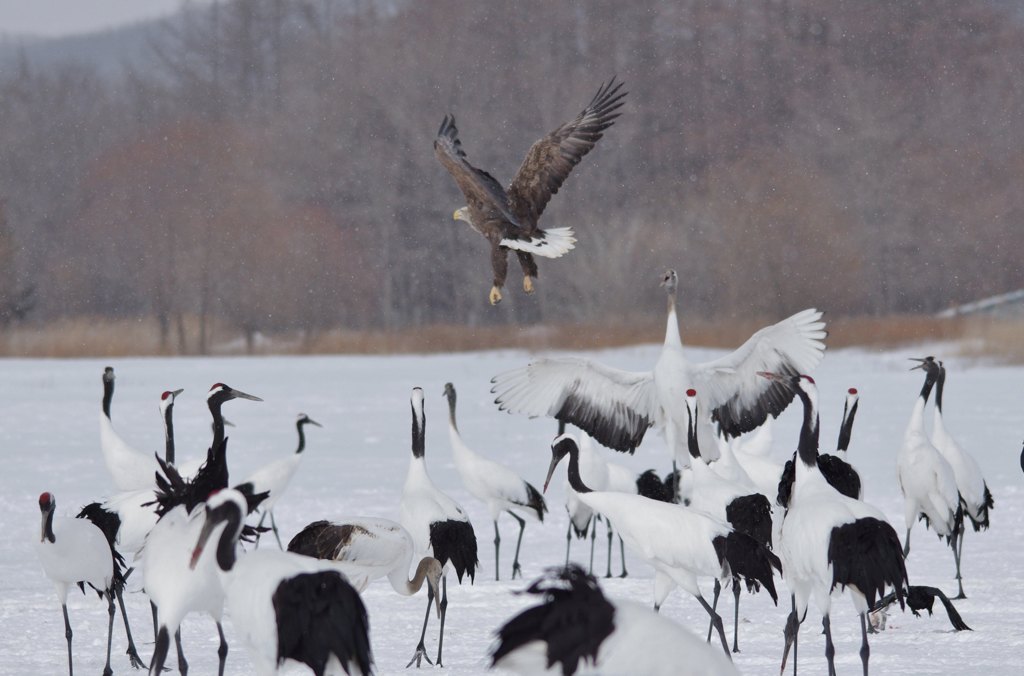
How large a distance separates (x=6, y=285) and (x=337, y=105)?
35.0 ft

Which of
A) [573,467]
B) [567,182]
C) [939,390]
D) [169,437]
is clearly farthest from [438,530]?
[567,182]

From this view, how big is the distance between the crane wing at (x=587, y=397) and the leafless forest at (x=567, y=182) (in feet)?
72.0

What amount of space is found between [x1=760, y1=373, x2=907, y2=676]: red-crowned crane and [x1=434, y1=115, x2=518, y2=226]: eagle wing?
3.11m

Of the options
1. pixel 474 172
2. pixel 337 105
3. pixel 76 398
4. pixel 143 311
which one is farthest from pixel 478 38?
pixel 474 172

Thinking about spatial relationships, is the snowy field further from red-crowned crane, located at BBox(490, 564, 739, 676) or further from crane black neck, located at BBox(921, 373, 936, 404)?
red-crowned crane, located at BBox(490, 564, 739, 676)

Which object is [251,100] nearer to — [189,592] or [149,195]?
[149,195]

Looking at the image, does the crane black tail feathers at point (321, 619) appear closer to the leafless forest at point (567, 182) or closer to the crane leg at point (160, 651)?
the crane leg at point (160, 651)

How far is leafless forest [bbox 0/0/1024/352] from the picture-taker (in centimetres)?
3200

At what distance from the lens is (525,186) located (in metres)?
8.47

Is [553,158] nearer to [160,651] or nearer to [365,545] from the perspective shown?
[365,545]

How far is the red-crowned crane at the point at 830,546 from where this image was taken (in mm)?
4777

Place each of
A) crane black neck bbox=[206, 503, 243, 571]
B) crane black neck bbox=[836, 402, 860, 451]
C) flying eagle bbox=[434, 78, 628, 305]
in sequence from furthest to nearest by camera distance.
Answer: flying eagle bbox=[434, 78, 628, 305], crane black neck bbox=[836, 402, 860, 451], crane black neck bbox=[206, 503, 243, 571]

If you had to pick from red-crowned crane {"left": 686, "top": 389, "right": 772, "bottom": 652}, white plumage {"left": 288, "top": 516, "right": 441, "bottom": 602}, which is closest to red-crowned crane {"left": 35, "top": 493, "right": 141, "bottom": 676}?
white plumage {"left": 288, "top": 516, "right": 441, "bottom": 602}

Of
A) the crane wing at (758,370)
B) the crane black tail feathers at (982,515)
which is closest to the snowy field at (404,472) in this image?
the crane black tail feathers at (982,515)
